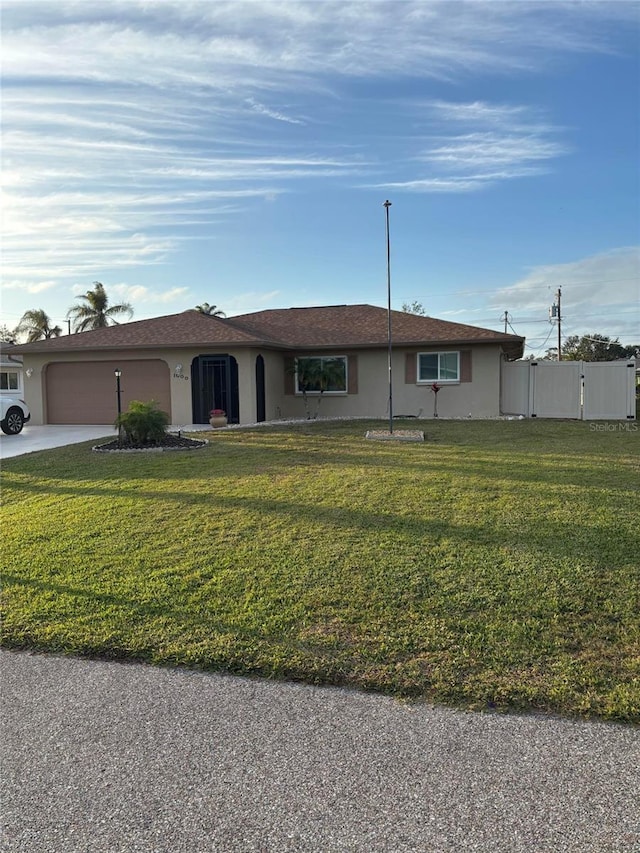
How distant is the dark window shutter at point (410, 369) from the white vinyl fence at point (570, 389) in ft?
9.72

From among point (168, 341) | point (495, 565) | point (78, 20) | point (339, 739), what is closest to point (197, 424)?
point (168, 341)

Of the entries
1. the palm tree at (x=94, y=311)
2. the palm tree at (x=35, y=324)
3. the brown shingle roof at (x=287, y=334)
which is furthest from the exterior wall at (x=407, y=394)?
the palm tree at (x=35, y=324)

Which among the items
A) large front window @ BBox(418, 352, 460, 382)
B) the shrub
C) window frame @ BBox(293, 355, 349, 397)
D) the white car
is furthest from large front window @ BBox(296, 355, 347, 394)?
the white car

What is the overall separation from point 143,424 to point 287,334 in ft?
28.6

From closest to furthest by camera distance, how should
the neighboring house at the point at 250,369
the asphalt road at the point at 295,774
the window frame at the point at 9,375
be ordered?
the asphalt road at the point at 295,774 → the neighboring house at the point at 250,369 → the window frame at the point at 9,375

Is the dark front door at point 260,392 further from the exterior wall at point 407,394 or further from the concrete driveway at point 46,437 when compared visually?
the concrete driveway at point 46,437

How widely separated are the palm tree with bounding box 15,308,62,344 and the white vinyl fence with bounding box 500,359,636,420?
3435cm

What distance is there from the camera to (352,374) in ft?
60.5

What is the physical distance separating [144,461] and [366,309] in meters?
13.2

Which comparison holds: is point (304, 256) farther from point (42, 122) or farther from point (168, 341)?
point (42, 122)

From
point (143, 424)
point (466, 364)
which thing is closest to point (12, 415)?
point (143, 424)

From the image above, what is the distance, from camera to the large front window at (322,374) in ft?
59.3

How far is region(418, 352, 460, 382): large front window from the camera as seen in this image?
17.7m

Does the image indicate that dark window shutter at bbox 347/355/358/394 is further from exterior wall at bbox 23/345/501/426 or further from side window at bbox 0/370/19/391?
side window at bbox 0/370/19/391
